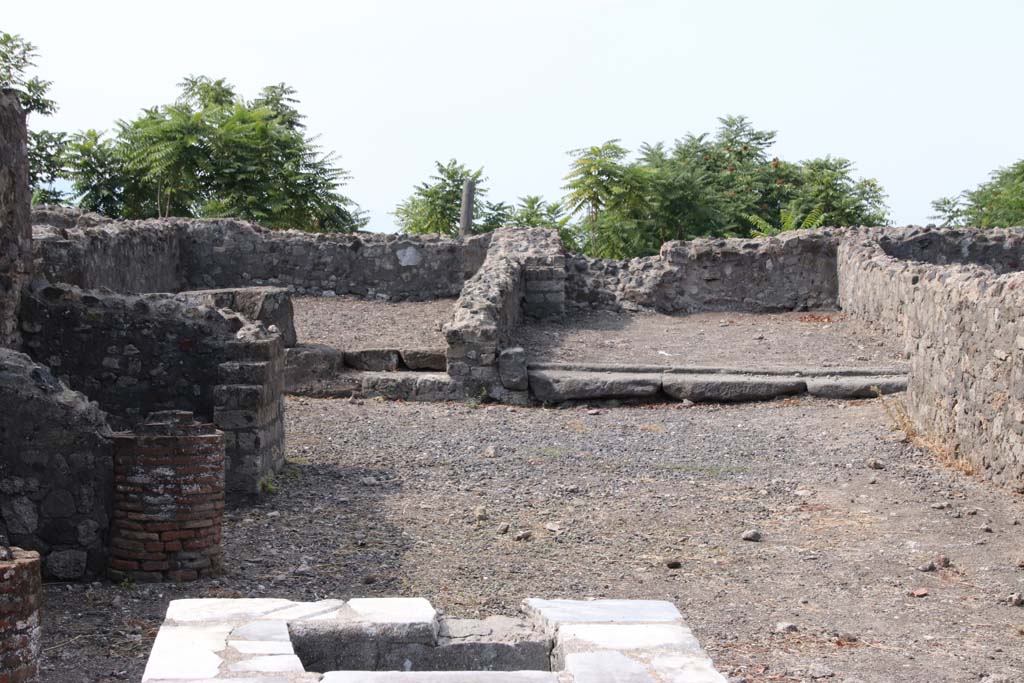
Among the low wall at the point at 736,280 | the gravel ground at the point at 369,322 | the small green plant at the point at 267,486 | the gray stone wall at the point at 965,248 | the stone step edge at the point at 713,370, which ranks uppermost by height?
the gray stone wall at the point at 965,248

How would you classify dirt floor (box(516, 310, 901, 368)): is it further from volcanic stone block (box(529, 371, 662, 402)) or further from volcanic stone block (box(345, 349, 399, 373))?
volcanic stone block (box(345, 349, 399, 373))

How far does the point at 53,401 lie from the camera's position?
574cm

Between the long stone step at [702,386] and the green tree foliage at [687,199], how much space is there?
418 inches

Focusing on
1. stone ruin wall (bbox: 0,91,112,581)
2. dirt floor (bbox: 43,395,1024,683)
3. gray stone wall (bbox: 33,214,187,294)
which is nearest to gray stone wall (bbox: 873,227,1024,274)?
dirt floor (bbox: 43,395,1024,683)

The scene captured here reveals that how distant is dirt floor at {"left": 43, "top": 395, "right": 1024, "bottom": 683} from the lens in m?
5.31

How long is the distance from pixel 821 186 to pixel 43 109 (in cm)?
1463

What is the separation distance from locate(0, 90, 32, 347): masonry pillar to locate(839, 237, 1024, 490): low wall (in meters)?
6.10

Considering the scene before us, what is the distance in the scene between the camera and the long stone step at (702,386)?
1135 cm

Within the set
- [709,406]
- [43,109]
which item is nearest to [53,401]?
[709,406]

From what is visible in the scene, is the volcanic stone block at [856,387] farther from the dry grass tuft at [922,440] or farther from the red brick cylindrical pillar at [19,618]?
the red brick cylindrical pillar at [19,618]

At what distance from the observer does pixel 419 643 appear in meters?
4.14

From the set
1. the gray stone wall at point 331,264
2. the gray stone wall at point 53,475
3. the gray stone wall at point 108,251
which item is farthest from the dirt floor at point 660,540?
the gray stone wall at point 331,264

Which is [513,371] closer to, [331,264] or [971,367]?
[971,367]

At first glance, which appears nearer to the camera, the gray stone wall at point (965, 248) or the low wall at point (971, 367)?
the low wall at point (971, 367)
